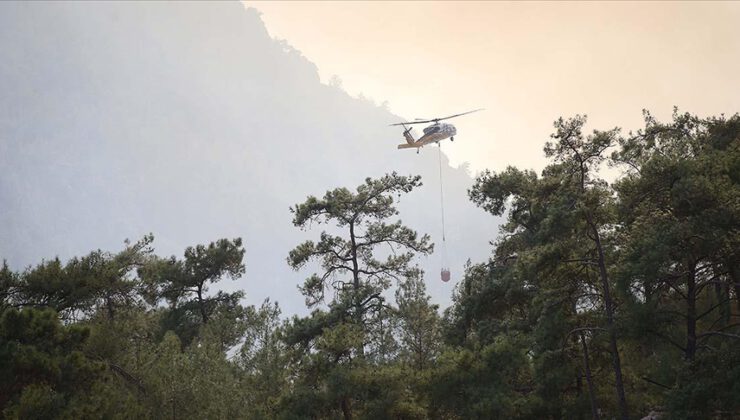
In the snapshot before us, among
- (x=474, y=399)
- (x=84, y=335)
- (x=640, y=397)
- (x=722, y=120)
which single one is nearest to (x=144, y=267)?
(x=84, y=335)

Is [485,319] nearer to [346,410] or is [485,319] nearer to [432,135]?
[346,410]

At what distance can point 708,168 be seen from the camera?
1351cm

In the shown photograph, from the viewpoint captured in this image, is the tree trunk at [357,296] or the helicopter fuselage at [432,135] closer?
the tree trunk at [357,296]

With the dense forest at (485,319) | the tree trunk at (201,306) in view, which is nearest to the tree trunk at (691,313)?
the dense forest at (485,319)

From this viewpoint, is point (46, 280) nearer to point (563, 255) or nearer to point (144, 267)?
point (144, 267)

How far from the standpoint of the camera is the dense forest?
13.4m

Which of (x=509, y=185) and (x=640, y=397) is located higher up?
(x=509, y=185)

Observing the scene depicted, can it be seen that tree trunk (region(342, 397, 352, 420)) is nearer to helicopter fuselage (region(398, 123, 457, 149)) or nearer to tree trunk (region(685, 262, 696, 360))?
tree trunk (region(685, 262, 696, 360))

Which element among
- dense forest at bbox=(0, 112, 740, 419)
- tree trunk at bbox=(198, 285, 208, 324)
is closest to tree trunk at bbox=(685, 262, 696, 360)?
dense forest at bbox=(0, 112, 740, 419)

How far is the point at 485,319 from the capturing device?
75.4ft

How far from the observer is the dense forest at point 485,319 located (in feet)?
43.9

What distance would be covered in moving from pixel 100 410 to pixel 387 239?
546 inches

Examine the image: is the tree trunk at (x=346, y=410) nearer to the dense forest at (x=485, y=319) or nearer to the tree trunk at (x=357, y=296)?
the dense forest at (x=485, y=319)

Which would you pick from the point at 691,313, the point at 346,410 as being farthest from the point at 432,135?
the point at 691,313
